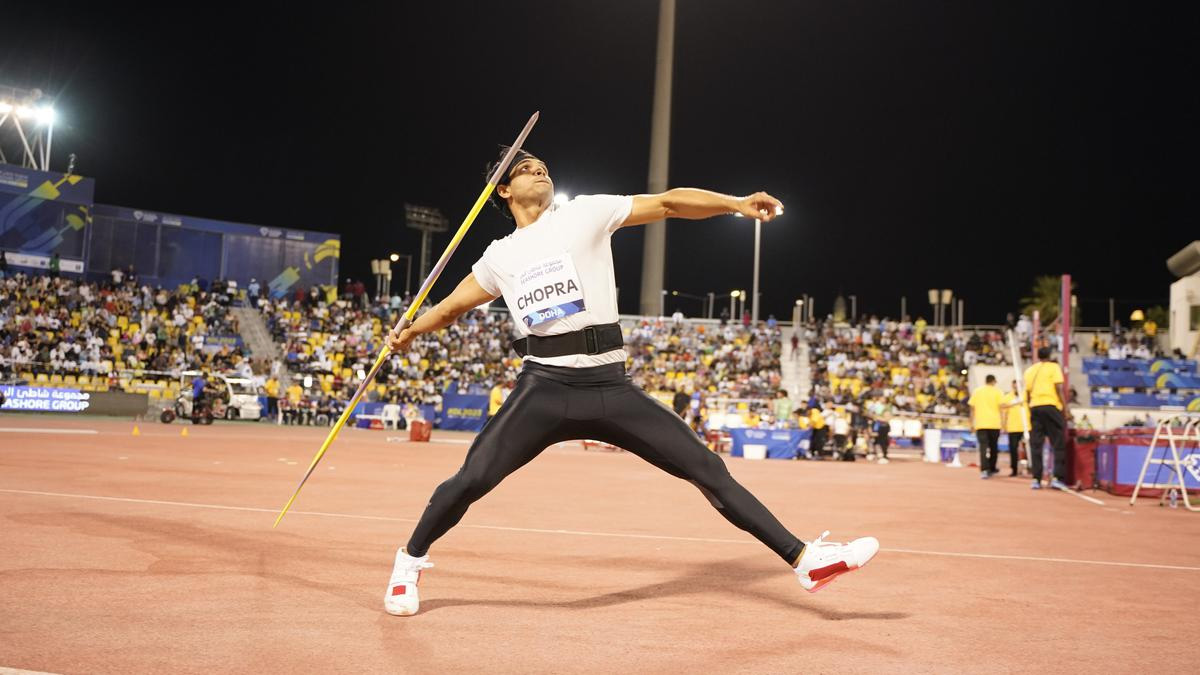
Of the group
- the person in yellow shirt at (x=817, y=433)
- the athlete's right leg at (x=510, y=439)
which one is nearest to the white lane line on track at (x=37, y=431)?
the person in yellow shirt at (x=817, y=433)

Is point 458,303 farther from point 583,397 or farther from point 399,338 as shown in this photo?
point 583,397

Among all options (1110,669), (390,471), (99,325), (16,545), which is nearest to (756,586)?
(1110,669)

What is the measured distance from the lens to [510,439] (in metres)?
4.43

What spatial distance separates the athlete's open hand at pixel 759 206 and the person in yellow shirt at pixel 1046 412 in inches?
428

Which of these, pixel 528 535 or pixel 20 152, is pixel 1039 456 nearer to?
pixel 528 535

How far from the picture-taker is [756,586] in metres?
5.51

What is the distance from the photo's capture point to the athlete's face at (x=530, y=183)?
4.80m

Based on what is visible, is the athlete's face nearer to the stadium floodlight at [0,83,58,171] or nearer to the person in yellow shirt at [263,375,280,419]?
the person in yellow shirt at [263,375,280,419]

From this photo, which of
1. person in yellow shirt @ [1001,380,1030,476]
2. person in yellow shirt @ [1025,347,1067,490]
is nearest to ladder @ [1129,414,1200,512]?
person in yellow shirt @ [1025,347,1067,490]

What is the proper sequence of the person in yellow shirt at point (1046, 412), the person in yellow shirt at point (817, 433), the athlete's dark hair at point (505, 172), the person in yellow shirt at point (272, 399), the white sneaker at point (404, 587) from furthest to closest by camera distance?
1. the person in yellow shirt at point (272, 399)
2. the person in yellow shirt at point (817, 433)
3. the person in yellow shirt at point (1046, 412)
4. the athlete's dark hair at point (505, 172)
5. the white sneaker at point (404, 587)

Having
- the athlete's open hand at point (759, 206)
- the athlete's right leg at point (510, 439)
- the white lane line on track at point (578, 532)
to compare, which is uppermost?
the athlete's open hand at point (759, 206)

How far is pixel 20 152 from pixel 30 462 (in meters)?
43.4

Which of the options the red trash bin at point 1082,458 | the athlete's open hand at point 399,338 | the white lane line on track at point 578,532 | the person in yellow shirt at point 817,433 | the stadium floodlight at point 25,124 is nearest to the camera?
the athlete's open hand at point 399,338

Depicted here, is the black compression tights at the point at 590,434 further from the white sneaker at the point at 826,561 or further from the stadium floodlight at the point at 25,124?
the stadium floodlight at the point at 25,124
